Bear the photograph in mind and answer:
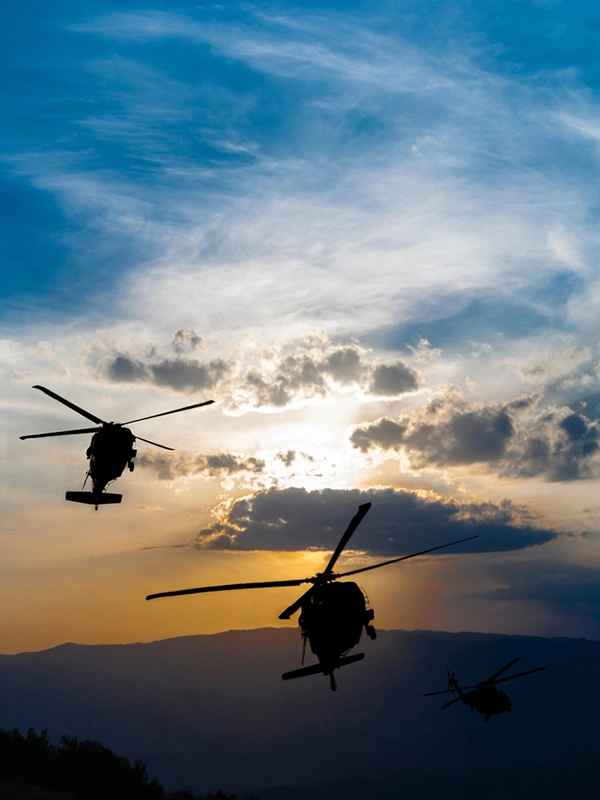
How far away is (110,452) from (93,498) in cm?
296

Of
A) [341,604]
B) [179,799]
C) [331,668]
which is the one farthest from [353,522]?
[179,799]

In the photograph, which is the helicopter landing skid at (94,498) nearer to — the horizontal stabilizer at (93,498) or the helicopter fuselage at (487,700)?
the horizontal stabilizer at (93,498)

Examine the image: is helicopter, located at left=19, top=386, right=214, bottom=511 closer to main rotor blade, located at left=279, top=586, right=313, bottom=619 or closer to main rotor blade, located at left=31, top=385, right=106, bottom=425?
main rotor blade, located at left=31, top=385, right=106, bottom=425

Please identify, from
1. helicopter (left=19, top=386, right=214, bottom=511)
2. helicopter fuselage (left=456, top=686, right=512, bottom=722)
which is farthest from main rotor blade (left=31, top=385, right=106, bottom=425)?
helicopter fuselage (left=456, top=686, right=512, bottom=722)

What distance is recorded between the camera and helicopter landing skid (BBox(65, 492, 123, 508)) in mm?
35469

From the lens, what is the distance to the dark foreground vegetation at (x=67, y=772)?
3593 inches

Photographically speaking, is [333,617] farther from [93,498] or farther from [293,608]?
[93,498]

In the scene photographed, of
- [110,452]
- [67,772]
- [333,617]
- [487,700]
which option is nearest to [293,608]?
[333,617]

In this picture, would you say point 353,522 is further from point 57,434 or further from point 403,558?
point 57,434

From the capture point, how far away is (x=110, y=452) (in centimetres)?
3541

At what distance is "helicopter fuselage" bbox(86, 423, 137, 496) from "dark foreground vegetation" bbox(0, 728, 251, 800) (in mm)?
72664

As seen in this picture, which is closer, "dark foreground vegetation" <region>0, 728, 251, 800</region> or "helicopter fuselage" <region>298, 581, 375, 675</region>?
"helicopter fuselage" <region>298, 581, 375, 675</region>

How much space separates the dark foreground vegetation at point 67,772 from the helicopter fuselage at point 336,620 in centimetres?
8261

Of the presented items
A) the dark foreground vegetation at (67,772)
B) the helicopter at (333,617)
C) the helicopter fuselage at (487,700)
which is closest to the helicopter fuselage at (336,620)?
the helicopter at (333,617)
